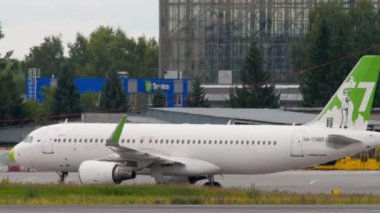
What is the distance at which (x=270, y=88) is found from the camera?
118 meters

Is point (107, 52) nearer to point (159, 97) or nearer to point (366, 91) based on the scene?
point (159, 97)

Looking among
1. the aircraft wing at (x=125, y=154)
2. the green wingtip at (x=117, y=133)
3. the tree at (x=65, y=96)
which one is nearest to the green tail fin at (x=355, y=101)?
the aircraft wing at (x=125, y=154)

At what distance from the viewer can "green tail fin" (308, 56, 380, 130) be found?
185ft

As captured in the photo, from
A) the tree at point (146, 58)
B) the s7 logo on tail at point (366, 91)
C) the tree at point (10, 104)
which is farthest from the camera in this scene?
the tree at point (146, 58)

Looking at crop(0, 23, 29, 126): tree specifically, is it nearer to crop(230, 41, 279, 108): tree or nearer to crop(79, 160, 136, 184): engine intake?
crop(230, 41, 279, 108): tree

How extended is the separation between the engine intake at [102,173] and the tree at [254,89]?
195 ft

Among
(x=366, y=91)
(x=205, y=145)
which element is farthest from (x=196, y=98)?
(x=366, y=91)

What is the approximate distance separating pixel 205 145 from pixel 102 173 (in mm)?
4761

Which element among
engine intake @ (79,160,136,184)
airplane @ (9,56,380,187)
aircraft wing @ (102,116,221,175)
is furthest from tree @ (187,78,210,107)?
engine intake @ (79,160,136,184)

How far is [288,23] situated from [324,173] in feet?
234

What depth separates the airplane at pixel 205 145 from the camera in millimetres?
55656

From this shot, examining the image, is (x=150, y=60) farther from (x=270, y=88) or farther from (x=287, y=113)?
(x=287, y=113)

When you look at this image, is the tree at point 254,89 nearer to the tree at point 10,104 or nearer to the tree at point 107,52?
the tree at point 10,104

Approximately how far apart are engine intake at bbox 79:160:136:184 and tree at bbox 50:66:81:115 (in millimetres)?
61395
